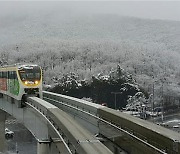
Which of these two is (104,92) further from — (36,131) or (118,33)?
(118,33)

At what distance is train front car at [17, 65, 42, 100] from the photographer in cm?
2859

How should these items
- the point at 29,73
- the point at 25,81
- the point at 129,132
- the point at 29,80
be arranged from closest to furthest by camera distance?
1. the point at 129,132
2. the point at 25,81
3. the point at 29,80
4. the point at 29,73

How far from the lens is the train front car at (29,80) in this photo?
28.6 meters

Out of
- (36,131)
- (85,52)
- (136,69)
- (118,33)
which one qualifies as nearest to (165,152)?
(36,131)

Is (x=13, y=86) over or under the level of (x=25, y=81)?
under

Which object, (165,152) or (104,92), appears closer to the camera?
(165,152)

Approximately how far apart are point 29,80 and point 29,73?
0.58 metres

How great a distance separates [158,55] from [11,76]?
3255 inches

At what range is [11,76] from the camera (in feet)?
105

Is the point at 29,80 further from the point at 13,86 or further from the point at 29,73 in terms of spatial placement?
the point at 13,86

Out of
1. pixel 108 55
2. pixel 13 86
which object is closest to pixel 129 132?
pixel 13 86

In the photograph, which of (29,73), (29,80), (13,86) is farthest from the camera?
(13,86)

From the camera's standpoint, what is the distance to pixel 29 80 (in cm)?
2912

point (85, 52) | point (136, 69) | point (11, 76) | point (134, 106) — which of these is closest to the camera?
point (11, 76)
